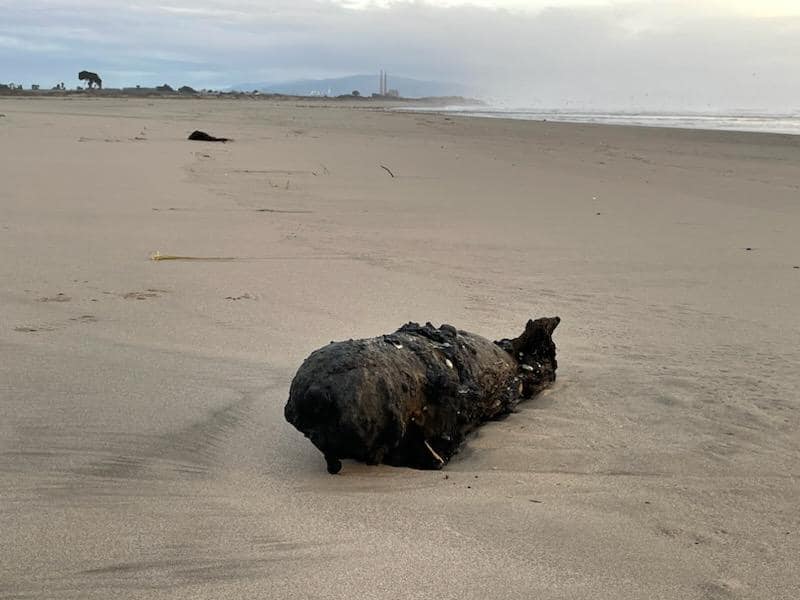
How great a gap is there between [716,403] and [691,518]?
39.8 inches

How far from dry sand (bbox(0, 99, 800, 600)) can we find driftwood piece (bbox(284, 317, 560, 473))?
0.31 feet

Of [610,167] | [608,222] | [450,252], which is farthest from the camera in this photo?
[610,167]

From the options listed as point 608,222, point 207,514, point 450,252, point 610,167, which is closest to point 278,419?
point 207,514

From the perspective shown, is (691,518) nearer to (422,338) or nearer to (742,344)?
(422,338)

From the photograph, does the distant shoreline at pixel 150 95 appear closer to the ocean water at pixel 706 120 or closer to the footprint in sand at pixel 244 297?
the ocean water at pixel 706 120

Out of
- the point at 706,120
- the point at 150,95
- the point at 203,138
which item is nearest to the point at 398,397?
the point at 203,138

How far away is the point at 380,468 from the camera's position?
2.62 metres

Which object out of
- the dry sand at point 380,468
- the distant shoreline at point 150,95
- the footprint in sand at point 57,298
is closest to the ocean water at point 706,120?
the dry sand at point 380,468

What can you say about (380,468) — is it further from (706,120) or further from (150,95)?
(150,95)

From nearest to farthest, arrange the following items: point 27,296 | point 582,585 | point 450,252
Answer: point 582,585 → point 27,296 → point 450,252

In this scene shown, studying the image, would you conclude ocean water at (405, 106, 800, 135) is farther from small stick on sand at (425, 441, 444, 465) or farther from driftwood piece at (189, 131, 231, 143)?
small stick on sand at (425, 441, 444, 465)

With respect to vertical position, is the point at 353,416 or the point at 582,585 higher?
the point at 353,416

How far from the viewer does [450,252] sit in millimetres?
6152

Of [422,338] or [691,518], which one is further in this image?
[422,338]
